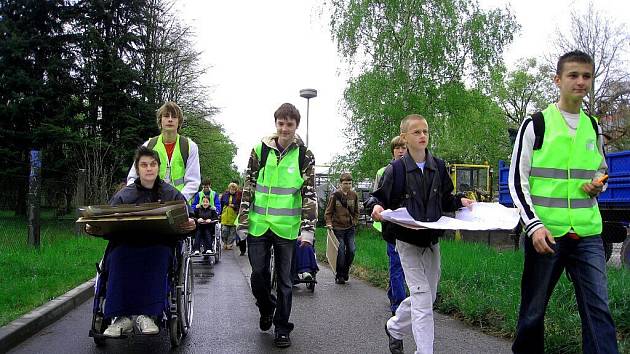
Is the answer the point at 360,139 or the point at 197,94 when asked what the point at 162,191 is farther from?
the point at 197,94

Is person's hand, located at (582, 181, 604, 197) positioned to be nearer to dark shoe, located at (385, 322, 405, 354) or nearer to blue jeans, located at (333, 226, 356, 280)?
dark shoe, located at (385, 322, 405, 354)

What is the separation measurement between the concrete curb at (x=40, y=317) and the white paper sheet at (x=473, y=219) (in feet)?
11.7

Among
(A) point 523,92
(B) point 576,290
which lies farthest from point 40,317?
(A) point 523,92

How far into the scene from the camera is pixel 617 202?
12.1 metres

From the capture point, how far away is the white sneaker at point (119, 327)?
15.8ft

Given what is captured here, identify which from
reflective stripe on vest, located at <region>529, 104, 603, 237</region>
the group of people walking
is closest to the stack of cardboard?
the group of people walking

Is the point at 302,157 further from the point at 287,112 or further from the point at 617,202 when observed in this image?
the point at 617,202

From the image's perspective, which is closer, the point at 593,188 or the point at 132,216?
the point at 593,188

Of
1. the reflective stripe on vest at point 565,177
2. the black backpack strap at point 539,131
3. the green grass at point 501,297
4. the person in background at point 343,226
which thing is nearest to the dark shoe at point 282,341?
the green grass at point 501,297

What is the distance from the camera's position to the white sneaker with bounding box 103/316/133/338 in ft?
15.8

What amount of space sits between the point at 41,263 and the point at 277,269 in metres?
6.15

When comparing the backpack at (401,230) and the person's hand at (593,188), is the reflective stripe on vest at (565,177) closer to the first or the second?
the person's hand at (593,188)

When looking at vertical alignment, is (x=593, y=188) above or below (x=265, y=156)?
below

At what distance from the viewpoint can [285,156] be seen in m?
5.80
